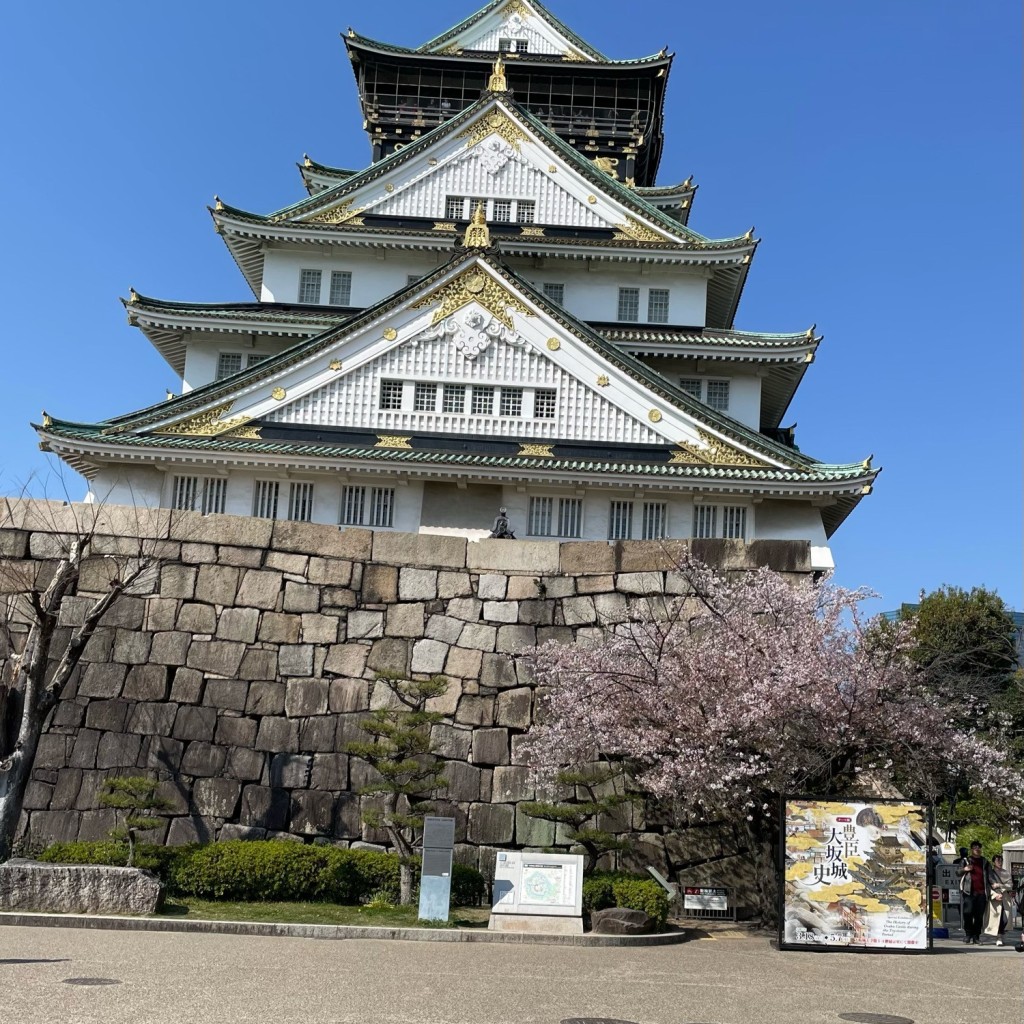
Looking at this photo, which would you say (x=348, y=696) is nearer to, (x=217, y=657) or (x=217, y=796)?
(x=217, y=657)

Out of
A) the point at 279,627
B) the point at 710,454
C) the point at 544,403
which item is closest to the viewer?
the point at 279,627

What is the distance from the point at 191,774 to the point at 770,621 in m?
9.22

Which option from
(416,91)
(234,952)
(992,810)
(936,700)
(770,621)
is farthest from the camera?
(416,91)

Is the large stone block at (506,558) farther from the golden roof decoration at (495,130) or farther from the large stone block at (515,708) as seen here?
the golden roof decoration at (495,130)

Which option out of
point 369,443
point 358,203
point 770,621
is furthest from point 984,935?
point 358,203

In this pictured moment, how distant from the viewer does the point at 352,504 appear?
87.4 feet

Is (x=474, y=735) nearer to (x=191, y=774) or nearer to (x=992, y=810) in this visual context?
(x=191, y=774)

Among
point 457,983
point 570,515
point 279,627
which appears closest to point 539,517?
point 570,515

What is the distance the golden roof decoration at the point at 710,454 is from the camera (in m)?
26.3

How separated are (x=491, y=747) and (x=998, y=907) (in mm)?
8553

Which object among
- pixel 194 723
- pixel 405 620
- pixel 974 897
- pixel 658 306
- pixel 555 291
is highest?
pixel 555 291

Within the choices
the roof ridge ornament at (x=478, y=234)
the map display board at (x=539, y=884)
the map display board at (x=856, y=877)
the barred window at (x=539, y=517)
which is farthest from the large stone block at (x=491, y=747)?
the roof ridge ornament at (x=478, y=234)

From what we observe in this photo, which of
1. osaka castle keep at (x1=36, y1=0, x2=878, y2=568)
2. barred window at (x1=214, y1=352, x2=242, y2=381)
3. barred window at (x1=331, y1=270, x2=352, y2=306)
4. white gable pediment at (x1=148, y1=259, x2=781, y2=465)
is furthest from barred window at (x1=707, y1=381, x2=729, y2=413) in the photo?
barred window at (x1=214, y1=352, x2=242, y2=381)

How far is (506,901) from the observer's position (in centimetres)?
1502
